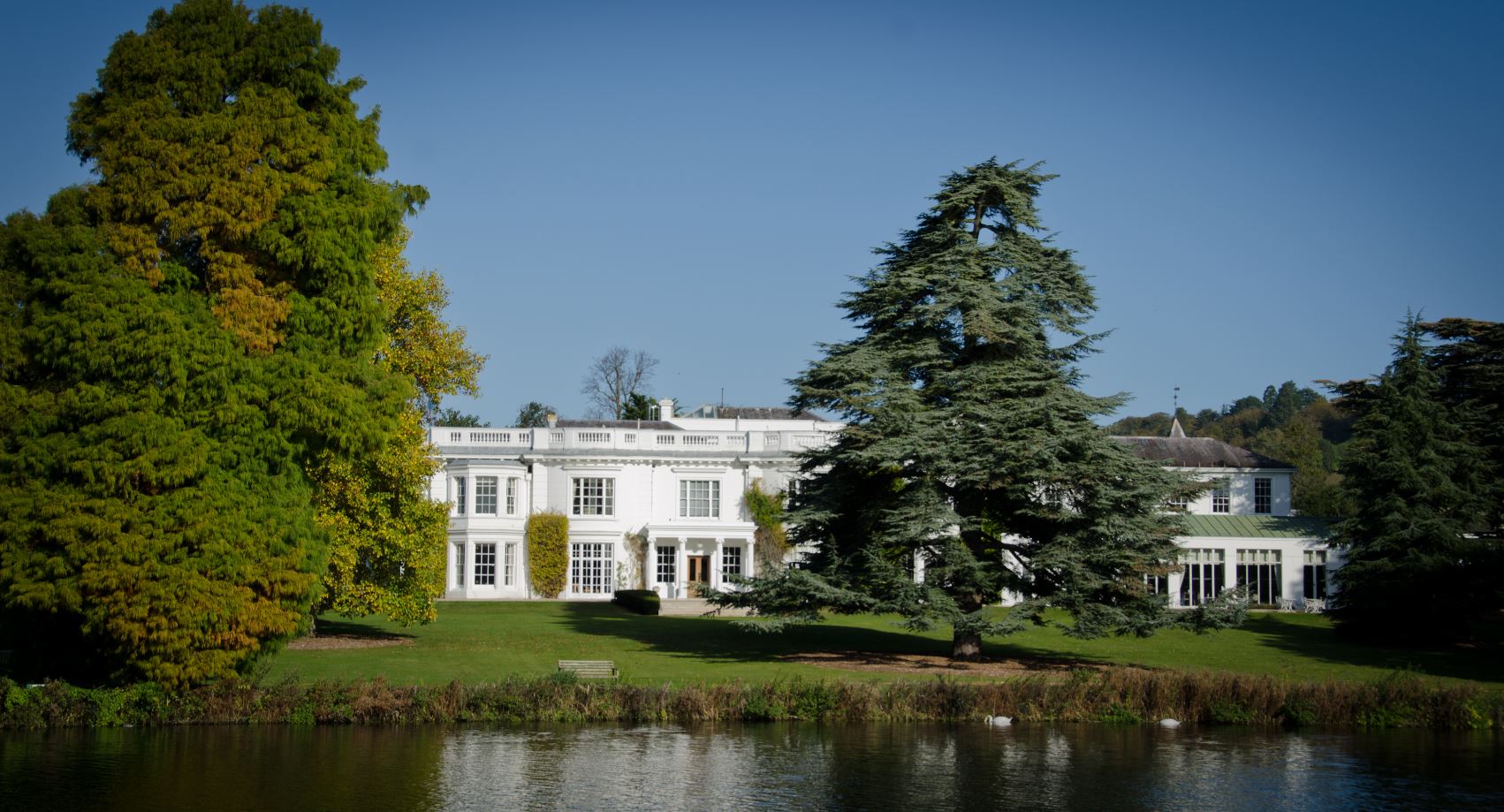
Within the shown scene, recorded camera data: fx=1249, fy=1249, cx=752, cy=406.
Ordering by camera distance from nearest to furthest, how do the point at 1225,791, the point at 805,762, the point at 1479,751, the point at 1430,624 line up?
the point at 1225,791 < the point at 805,762 < the point at 1479,751 < the point at 1430,624

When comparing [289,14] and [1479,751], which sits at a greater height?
[289,14]

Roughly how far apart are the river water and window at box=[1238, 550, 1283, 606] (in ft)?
77.3

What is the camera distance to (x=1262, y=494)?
46.3 meters

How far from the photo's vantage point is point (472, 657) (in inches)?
997

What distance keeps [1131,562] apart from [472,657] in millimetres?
13255

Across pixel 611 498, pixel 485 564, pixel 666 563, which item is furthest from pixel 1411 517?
pixel 485 564

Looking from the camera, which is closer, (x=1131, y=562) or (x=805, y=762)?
(x=805, y=762)

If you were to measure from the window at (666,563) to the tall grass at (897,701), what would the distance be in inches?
990

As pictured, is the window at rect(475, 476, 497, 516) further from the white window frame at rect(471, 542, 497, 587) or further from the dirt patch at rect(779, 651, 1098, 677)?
the dirt patch at rect(779, 651, 1098, 677)

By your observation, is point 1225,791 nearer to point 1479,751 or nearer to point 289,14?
point 1479,751

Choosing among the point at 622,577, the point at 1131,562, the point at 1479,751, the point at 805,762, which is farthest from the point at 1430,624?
the point at 622,577

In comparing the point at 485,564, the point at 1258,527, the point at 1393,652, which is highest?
the point at 1258,527

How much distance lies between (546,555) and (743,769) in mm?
30044

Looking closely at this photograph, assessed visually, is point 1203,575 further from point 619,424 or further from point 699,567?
point 619,424
